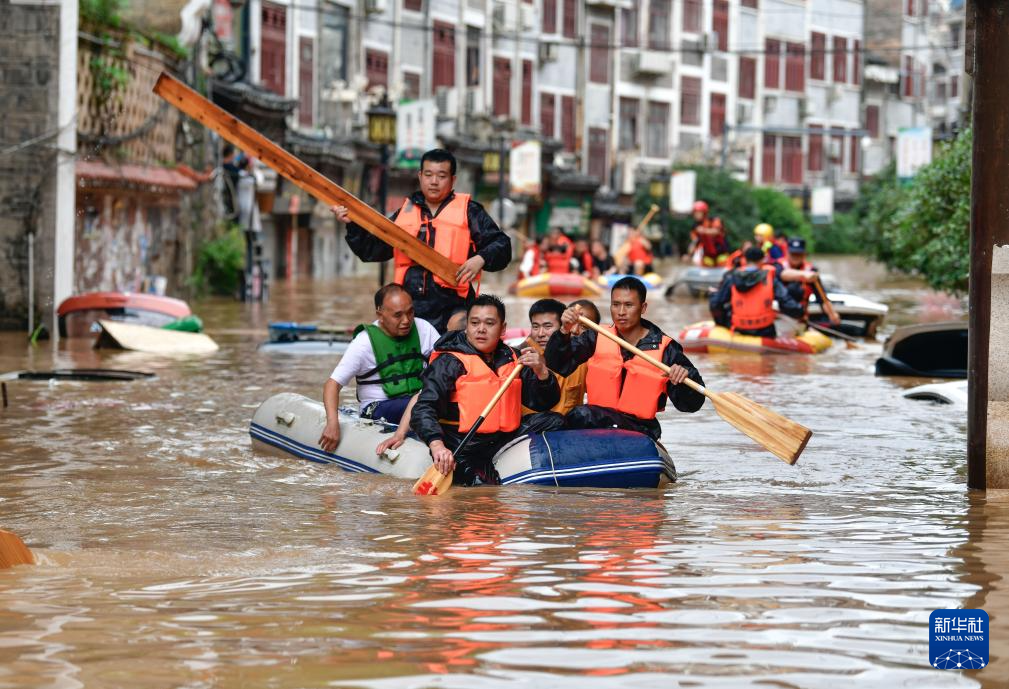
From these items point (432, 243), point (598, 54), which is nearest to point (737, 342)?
point (432, 243)

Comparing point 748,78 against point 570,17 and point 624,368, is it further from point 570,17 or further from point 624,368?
point 624,368

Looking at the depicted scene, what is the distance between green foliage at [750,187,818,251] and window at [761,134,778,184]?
3.69 metres

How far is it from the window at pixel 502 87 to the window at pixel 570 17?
15.0 feet

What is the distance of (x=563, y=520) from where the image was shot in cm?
849

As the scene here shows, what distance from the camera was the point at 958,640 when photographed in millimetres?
5789

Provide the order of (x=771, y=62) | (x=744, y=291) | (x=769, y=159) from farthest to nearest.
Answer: (x=769, y=159) < (x=771, y=62) < (x=744, y=291)

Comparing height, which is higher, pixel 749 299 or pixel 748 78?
pixel 748 78

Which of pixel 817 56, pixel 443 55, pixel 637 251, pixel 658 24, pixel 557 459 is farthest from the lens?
pixel 817 56

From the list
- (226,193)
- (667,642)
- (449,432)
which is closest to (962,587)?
(667,642)

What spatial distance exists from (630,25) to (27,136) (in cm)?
4230

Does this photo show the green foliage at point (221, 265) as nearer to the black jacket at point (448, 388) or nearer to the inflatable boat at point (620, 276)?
the inflatable boat at point (620, 276)

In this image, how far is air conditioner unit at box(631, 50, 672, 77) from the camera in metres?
60.1

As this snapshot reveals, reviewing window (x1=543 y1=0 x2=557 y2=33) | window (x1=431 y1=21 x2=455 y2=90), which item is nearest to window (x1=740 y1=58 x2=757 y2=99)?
window (x1=543 y1=0 x2=557 y2=33)

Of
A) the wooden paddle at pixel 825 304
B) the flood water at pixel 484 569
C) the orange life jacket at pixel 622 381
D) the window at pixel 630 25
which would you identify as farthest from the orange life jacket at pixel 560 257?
the window at pixel 630 25
